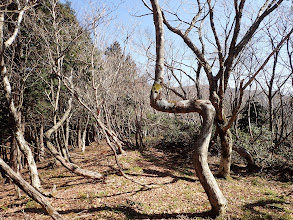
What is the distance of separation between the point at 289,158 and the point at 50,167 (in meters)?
13.9

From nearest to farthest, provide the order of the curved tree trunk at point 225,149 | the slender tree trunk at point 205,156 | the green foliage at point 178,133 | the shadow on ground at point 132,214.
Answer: the slender tree trunk at point 205,156 < the shadow on ground at point 132,214 < the curved tree trunk at point 225,149 < the green foliage at point 178,133

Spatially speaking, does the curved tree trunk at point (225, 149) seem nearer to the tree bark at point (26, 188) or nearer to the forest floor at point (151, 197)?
the forest floor at point (151, 197)

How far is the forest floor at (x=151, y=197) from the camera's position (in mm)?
4809

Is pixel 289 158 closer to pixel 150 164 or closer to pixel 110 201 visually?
pixel 150 164

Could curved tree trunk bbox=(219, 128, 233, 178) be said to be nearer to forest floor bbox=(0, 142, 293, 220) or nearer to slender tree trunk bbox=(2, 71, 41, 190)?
forest floor bbox=(0, 142, 293, 220)

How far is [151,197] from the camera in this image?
5.80m

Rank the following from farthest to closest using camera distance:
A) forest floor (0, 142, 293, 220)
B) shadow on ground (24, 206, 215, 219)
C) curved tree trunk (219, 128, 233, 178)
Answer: curved tree trunk (219, 128, 233, 178)
forest floor (0, 142, 293, 220)
shadow on ground (24, 206, 215, 219)

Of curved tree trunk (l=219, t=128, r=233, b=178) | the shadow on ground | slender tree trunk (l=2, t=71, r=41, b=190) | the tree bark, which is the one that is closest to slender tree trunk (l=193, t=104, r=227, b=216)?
the shadow on ground

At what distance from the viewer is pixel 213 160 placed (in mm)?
10820

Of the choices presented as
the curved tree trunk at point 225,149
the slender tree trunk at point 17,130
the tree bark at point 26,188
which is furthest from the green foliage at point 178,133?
the tree bark at point 26,188

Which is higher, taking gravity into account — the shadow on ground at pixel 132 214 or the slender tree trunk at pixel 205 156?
the slender tree trunk at pixel 205 156

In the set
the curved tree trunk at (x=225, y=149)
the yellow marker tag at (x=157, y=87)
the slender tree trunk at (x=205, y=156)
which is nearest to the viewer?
the yellow marker tag at (x=157, y=87)

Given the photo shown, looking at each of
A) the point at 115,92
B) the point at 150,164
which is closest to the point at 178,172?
the point at 150,164

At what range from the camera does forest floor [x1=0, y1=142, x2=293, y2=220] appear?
4.81 meters
